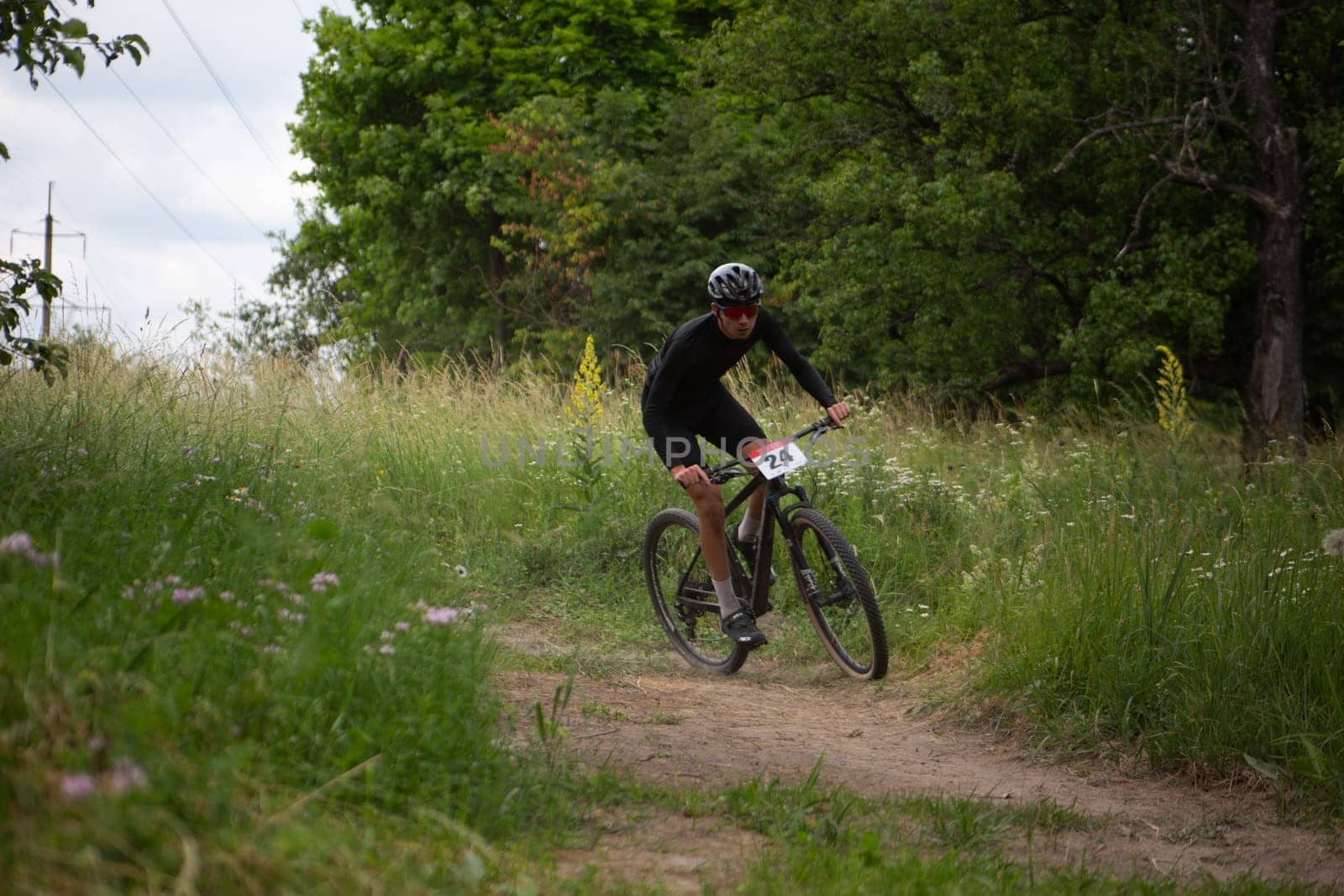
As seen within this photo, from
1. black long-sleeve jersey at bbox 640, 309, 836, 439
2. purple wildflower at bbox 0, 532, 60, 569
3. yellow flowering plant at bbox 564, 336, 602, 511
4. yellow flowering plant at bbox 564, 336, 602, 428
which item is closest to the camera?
purple wildflower at bbox 0, 532, 60, 569

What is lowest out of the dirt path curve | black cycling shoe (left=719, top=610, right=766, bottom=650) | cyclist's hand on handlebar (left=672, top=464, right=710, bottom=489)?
the dirt path curve

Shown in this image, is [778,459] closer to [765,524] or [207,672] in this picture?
[765,524]

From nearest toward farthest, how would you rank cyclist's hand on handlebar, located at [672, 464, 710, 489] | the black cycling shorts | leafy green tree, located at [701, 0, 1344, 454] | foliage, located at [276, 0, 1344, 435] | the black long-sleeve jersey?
1. cyclist's hand on handlebar, located at [672, 464, 710, 489]
2. the black long-sleeve jersey
3. the black cycling shorts
4. leafy green tree, located at [701, 0, 1344, 454]
5. foliage, located at [276, 0, 1344, 435]

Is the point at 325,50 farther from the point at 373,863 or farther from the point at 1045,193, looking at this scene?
the point at 373,863

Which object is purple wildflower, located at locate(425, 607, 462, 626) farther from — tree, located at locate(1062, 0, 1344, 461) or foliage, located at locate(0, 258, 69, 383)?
tree, located at locate(1062, 0, 1344, 461)

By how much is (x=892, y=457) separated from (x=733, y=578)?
10.6 feet

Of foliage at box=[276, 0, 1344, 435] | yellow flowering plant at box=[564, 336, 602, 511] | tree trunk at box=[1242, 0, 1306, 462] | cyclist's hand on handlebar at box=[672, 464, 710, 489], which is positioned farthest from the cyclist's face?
tree trunk at box=[1242, 0, 1306, 462]

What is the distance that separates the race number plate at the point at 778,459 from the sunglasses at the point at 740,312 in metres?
0.68

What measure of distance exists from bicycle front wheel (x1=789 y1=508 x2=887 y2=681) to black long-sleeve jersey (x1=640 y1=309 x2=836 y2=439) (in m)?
0.72

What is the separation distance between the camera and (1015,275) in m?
17.8

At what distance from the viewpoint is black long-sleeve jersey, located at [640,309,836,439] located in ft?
21.2

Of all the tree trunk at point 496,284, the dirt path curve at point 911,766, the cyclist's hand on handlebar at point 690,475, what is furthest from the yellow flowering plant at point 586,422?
the tree trunk at point 496,284

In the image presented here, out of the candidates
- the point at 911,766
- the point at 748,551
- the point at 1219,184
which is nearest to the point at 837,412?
the point at 748,551

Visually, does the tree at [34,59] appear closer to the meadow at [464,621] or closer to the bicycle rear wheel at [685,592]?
the meadow at [464,621]
